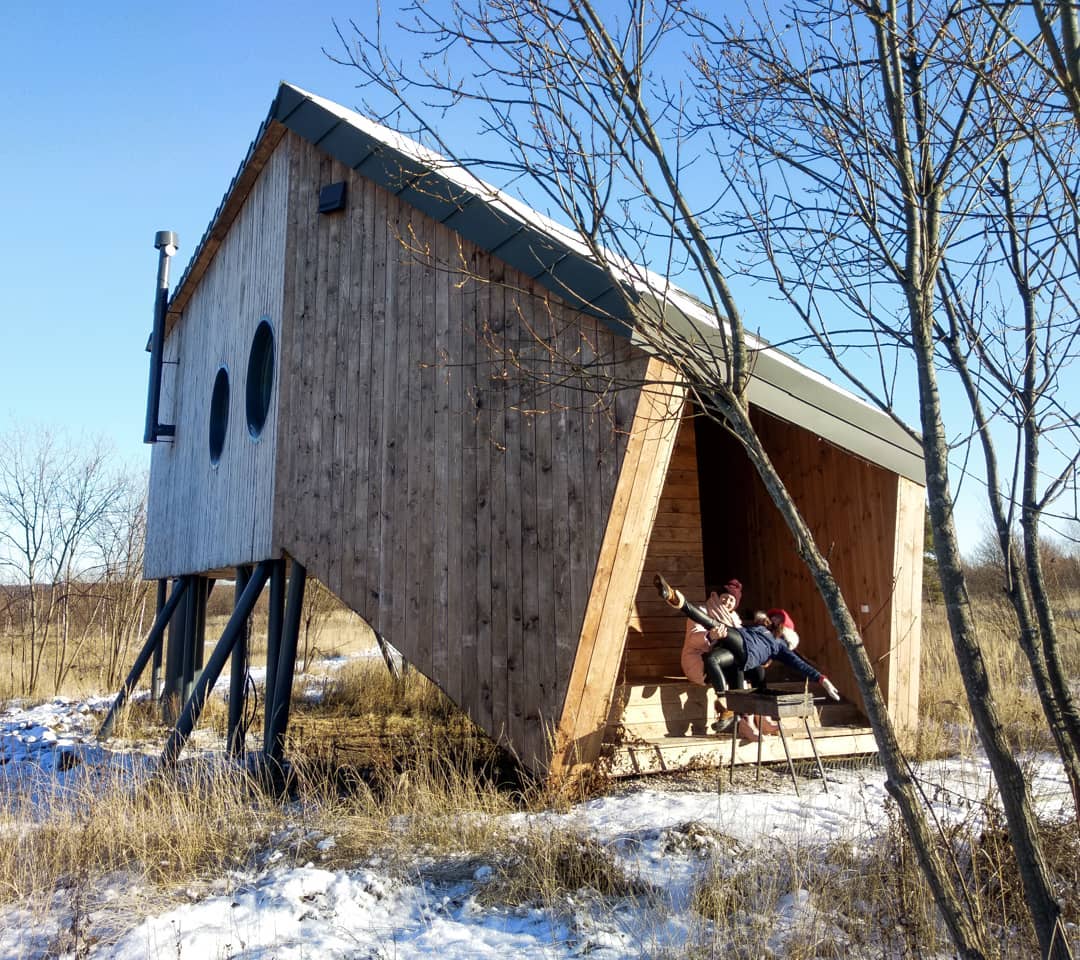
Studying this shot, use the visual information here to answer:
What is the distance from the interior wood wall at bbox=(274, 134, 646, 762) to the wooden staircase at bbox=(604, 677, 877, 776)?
3.13ft

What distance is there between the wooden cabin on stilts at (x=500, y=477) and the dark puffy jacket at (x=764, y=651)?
1.81 feet

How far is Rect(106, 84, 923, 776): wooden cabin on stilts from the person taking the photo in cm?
606

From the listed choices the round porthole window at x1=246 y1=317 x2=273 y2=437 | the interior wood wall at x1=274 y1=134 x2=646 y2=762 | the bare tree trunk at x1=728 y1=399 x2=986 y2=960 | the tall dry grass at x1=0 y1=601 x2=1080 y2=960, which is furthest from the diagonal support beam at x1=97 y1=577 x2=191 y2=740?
the bare tree trunk at x1=728 y1=399 x2=986 y2=960


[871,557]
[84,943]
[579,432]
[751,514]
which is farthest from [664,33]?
[751,514]

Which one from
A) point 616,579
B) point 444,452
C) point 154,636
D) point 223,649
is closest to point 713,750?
point 616,579

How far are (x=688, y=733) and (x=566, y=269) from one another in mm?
3754

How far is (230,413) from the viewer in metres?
10.7

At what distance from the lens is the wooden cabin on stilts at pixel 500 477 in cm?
606

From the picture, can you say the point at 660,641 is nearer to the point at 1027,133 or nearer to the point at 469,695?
the point at 469,695

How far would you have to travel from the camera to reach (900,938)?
A: 3.78 m

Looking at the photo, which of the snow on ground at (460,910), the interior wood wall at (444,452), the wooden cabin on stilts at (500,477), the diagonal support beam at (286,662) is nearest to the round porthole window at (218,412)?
the wooden cabin on stilts at (500,477)

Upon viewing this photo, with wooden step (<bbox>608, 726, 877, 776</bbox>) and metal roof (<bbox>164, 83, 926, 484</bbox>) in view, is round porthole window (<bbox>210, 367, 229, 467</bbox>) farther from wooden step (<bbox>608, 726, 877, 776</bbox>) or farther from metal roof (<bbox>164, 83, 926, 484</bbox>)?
wooden step (<bbox>608, 726, 877, 776</bbox>)

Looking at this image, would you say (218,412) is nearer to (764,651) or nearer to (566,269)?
(566,269)

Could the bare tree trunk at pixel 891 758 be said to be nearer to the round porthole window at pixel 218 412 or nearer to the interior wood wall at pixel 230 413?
the interior wood wall at pixel 230 413
